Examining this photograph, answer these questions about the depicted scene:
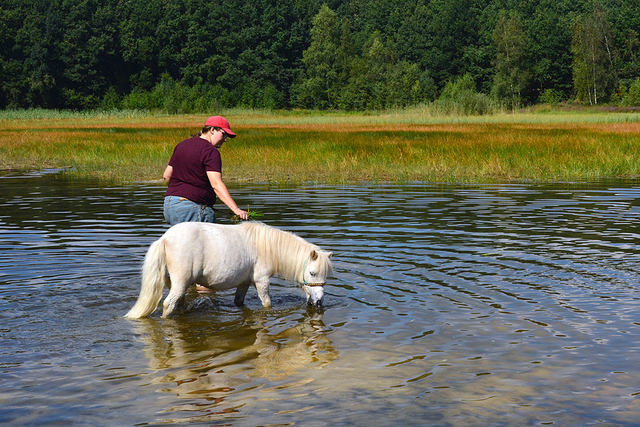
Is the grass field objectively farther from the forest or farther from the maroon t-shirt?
the forest

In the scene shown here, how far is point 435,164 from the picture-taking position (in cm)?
2478

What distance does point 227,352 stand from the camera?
6.64m

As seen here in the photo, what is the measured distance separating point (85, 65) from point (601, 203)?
346 feet

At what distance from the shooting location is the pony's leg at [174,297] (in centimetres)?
759

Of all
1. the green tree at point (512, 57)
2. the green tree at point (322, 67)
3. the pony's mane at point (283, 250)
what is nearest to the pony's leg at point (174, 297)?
A: the pony's mane at point (283, 250)

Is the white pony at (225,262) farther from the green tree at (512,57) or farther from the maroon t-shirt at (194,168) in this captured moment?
the green tree at (512,57)

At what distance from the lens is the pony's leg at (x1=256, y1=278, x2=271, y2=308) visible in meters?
8.26

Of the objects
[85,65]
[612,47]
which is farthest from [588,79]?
[85,65]

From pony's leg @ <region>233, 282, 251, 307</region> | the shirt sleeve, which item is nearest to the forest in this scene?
the shirt sleeve

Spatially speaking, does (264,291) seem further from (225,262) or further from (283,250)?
(225,262)

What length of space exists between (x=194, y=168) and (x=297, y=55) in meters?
Answer: 130

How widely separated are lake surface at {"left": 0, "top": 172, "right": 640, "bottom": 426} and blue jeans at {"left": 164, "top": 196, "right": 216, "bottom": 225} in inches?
Result: 40.1

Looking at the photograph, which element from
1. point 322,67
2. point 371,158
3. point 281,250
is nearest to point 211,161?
point 281,250

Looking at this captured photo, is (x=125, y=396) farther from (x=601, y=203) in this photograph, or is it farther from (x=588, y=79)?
(x=588, y=79)
